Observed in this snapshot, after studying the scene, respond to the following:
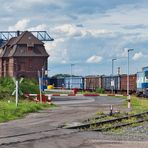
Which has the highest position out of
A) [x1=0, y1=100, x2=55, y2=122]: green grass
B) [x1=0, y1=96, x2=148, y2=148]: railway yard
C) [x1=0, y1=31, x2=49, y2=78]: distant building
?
[x1=0, y1=31, x2=49, y2=78]: distant building

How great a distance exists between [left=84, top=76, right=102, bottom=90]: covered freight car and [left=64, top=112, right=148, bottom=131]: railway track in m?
50.8

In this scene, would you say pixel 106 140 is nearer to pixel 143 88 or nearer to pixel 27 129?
pixel 27 129

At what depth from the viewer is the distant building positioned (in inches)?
4537

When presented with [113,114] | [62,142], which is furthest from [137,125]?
[62,142]

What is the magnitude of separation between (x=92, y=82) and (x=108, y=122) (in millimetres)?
58573

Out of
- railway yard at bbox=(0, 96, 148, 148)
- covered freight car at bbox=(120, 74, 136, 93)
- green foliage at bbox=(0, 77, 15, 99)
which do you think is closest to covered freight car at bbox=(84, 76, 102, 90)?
covered freight car at bbox=(120, 74, 136, 93)

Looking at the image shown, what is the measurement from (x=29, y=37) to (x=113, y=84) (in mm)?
58591

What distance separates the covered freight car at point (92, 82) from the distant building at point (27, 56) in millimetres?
34634

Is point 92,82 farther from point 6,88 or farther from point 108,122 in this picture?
point 108,122

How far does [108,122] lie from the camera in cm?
1902

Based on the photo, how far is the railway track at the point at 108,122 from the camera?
56.5 feet

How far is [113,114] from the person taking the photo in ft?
73.5

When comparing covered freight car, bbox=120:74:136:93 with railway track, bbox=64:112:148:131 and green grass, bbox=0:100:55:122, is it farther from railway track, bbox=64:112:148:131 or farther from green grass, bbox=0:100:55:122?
railway track, bbox=64:112:148:131

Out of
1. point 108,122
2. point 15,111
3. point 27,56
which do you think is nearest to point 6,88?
point 15,111
